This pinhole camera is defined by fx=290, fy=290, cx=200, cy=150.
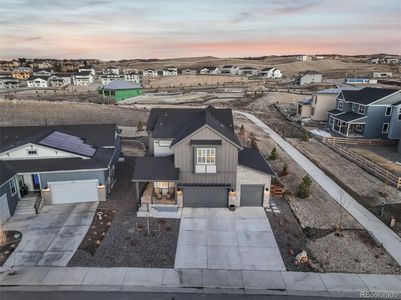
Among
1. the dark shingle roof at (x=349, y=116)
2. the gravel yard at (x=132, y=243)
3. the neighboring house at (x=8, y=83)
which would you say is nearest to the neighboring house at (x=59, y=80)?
the neighboring house at (x=8, y=83)

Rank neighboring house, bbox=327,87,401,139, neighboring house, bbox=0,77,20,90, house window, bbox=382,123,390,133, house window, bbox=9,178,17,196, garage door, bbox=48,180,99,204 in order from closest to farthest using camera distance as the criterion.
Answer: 1. house window, bbox=9,178,17,196
2. garage door, bbox=48,180,99,204
3. neighboring house, bbox=327,87,401,139
4. house window, bbox=382,123,390,133
5. neighboring house, bbox=0,77,20,90

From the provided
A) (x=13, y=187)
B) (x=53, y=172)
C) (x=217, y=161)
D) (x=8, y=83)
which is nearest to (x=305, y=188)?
(x=217, y=161)

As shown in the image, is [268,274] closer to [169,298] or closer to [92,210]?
[169,298]

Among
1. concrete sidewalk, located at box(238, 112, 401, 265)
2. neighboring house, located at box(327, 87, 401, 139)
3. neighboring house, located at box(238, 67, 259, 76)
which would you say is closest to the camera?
concrete sidewalk, located at box(238, 112, 401, 265)

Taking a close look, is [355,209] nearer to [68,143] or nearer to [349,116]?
[68,143]

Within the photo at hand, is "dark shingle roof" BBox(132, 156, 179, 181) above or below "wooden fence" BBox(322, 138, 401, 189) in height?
above

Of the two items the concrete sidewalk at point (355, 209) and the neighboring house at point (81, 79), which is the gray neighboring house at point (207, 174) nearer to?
the concrete sidewalk at point (355, 209)

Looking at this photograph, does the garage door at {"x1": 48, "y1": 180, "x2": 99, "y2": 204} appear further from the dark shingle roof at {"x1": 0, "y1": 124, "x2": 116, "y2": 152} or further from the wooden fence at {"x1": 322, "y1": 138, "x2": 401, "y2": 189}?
the wooden fence at {"x1": 322, "y1": 138, "x2": 401, "y2": 189}

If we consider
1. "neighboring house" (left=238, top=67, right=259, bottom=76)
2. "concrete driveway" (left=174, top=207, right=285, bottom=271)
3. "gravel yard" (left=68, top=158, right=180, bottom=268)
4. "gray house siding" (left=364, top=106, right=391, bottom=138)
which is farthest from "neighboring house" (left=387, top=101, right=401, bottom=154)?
"neighboring house" (left=238, top=67, right=259, bottom=76)

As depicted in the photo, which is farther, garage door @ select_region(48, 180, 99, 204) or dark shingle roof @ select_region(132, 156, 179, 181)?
garage door @ select_region(48, 180, 99, 204)
